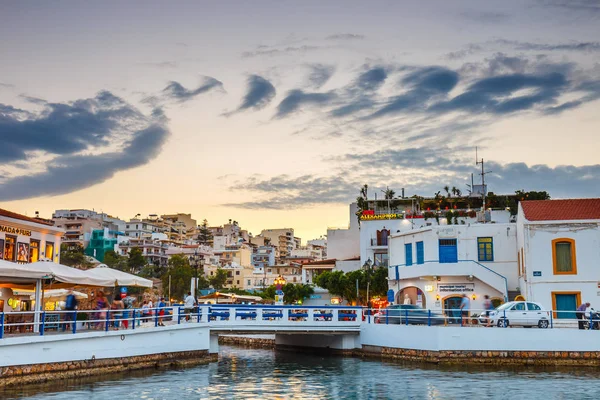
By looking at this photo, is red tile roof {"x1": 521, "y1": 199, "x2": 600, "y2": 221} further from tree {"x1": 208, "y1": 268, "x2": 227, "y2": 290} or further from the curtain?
tree {"x1": 208, "y1": 268, "x2": 227, "y2": 290}

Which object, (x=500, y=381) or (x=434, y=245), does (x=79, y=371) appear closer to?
(x=500, y=381)

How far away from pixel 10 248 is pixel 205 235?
135397 millimetres

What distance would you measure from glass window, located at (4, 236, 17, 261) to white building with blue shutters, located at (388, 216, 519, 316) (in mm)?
→ 25432

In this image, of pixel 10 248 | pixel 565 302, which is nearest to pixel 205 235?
pixel 10 248

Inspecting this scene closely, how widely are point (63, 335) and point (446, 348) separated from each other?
57.9ft

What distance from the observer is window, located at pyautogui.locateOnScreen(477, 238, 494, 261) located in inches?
1750

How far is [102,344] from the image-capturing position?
2708 cm

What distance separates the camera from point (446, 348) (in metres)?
32.0

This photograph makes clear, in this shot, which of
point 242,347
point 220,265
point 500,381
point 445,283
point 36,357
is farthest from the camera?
point 220,265

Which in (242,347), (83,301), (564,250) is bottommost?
(242,347)

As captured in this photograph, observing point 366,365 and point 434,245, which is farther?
point 434,245

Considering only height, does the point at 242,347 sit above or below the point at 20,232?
below

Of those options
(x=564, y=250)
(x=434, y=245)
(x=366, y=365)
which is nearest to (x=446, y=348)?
(x=366, y=365)

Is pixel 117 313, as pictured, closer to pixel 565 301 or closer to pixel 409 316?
pixel 409 316
